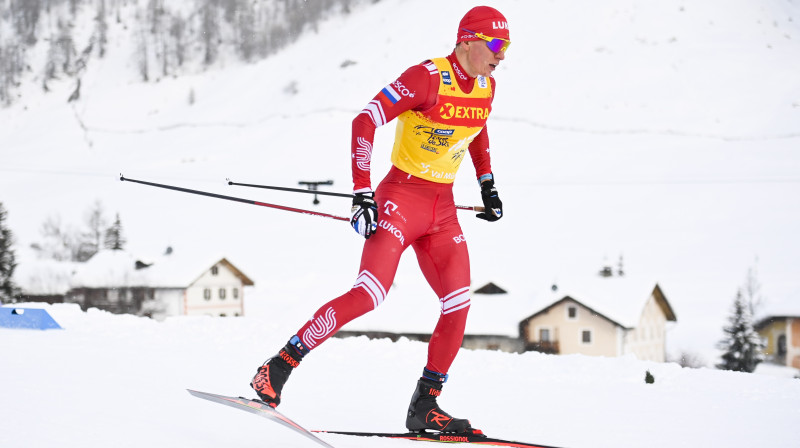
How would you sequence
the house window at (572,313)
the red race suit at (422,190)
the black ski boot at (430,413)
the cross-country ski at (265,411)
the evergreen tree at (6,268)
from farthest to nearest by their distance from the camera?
the evergreen tree at (6,268), the house window at (572,313), the black ski boot at (430,413), the red race suit at (422,190), the cross-country ski at (265,411)

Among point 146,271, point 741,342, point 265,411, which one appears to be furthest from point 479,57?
point 146,271

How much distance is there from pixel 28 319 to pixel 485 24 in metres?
5.90

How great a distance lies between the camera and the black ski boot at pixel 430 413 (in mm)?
3357

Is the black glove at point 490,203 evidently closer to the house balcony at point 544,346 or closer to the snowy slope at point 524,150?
the snowy slope at point 524,150

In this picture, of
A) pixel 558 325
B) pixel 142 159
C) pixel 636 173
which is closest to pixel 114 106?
pixel 142 159

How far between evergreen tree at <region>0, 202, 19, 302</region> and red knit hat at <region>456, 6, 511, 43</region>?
34597 millimetres

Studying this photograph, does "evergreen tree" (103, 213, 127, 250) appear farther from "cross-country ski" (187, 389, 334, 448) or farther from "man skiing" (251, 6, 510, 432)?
"cross-country ski" (187, 389, 334, 448)

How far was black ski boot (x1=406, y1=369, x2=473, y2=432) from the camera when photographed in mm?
3357

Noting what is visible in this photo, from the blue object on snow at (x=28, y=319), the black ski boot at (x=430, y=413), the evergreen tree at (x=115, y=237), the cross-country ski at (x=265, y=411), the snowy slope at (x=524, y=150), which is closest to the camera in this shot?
the cross-country ski at (x=265, y=411)

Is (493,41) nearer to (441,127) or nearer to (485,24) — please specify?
(485,24)

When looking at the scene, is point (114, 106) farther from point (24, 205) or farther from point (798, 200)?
point (798, 200)

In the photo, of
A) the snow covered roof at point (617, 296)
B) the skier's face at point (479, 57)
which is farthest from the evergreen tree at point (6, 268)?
the skier's face at point (479, 57)

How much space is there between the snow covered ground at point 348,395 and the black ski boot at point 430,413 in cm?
18

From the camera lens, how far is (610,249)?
155 ft
